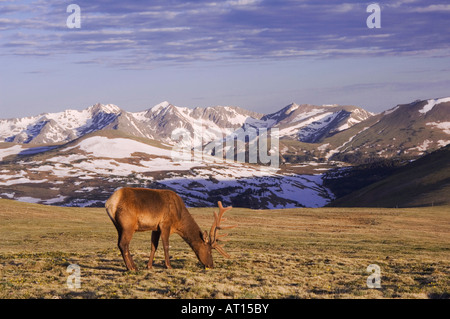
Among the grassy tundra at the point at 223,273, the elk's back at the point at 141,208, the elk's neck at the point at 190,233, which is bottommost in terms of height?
the grassy tundra at the point at 223,273

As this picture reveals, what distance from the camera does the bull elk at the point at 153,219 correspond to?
22016 mm

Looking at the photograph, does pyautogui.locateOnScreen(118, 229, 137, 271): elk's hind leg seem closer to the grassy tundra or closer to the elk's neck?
the grassy tundra

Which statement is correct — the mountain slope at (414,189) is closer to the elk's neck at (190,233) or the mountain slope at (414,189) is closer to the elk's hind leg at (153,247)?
the elk's neck at (190,233)

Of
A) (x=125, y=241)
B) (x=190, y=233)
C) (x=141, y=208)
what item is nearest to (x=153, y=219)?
(x=141, y=208)

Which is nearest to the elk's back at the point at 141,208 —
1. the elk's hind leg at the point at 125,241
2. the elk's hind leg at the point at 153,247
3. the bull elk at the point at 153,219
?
the bull elk at the point at 153,219

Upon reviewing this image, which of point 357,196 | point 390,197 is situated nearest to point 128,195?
point 390,197

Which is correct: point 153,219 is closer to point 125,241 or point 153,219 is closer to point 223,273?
point 125,241

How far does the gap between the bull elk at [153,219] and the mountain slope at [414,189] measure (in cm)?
9736

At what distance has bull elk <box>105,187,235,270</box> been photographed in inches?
867

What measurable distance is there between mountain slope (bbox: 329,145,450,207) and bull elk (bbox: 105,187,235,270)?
97.4m

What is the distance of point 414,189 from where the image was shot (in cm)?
13788

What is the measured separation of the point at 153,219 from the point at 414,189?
129 meters

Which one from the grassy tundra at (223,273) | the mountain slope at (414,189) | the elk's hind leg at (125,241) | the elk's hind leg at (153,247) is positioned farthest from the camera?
the mountain slope at (414,189)
